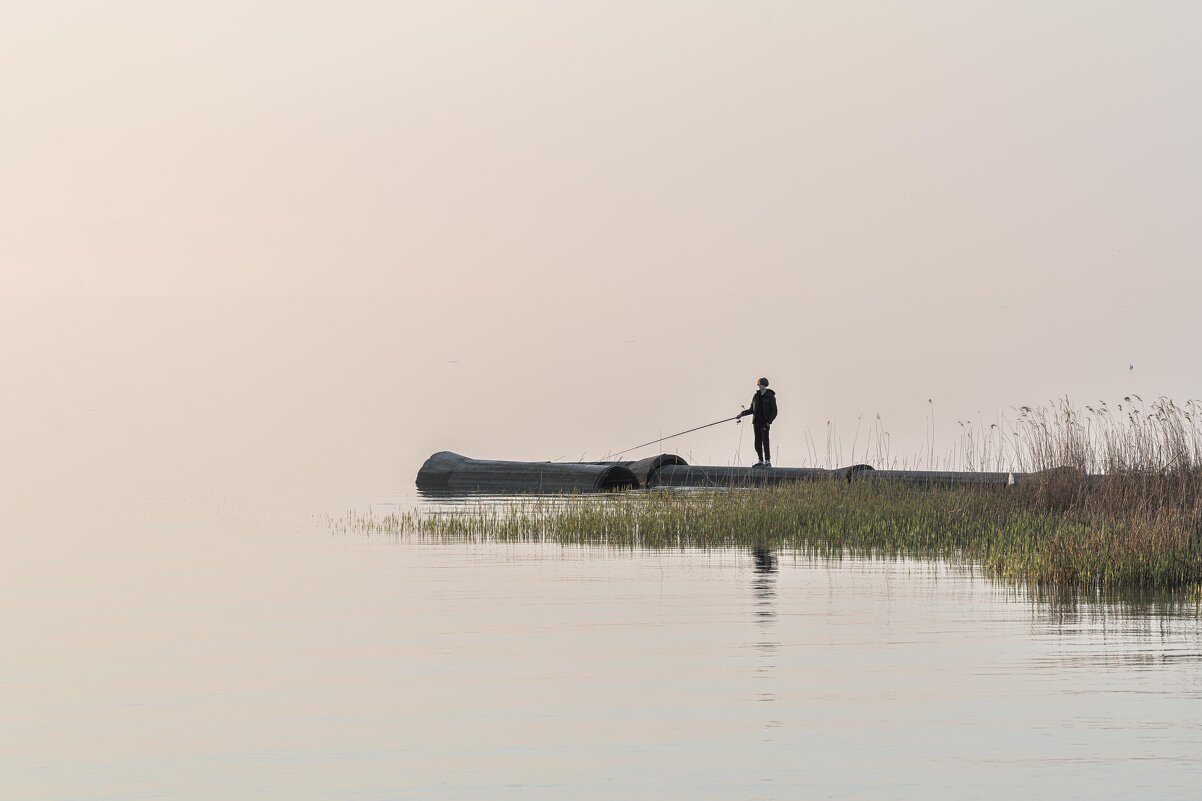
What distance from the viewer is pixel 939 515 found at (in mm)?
23688

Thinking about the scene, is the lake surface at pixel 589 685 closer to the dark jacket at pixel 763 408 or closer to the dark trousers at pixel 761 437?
the dark jacket at pixel 763 408

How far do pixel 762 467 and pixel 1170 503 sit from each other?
1193 cm

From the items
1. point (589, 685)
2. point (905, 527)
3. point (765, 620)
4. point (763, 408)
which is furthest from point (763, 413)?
point (589, 685)

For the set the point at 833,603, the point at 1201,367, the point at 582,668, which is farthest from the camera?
the point at 1201,367

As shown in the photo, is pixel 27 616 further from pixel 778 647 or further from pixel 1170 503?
pixel 1170 503

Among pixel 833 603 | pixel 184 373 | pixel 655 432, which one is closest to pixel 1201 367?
pixel 655 432

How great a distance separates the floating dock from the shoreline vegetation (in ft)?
13.4

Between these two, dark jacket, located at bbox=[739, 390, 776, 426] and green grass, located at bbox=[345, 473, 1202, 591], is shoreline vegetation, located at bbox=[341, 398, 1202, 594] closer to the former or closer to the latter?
green grass, located at bbox=[345, 473, 1202, 591]

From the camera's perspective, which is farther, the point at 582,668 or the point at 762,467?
the point at 762,467

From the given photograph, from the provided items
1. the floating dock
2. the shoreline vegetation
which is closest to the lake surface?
the shoreline vegetation

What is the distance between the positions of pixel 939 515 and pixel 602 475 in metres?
10.6

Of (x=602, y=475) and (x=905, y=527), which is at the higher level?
(x=602, y=475)

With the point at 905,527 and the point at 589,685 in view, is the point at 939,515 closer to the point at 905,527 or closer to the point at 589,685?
the point at 905,527

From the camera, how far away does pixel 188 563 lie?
72.9 feet
